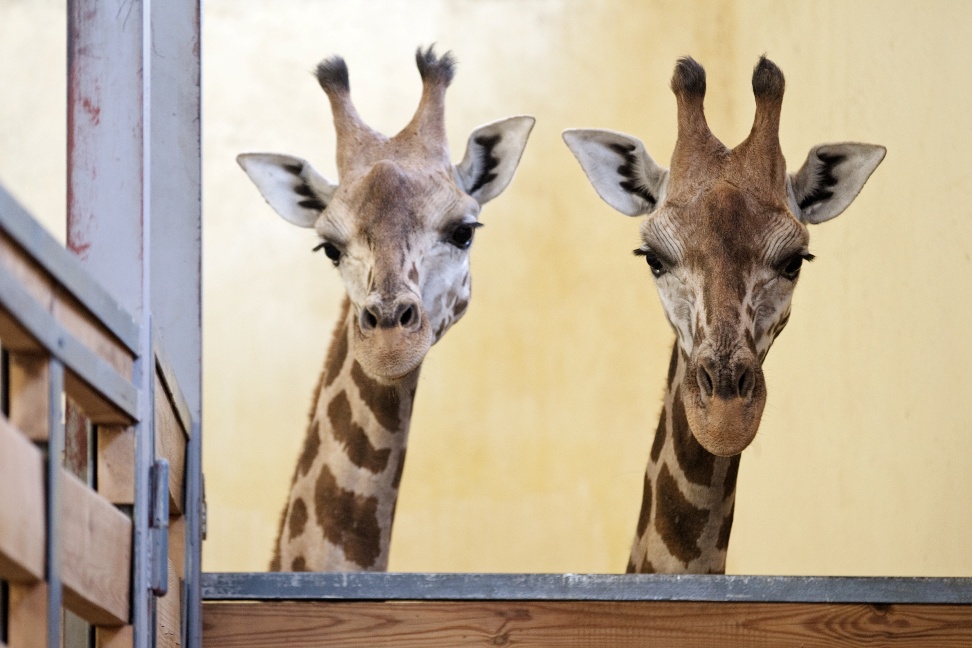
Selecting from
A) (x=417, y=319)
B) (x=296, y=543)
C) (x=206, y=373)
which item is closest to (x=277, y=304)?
(x=206, y=373)

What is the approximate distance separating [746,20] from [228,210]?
100 inches

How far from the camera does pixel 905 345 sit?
486 cm

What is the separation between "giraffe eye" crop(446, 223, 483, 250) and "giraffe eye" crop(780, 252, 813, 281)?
0.91 metres

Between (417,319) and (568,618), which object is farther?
(417,319)

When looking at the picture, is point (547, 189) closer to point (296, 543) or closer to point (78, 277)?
point (296, 543)

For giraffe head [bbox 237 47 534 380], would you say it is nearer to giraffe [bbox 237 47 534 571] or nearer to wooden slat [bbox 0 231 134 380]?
giraffe [bbox 237 47 534 571]

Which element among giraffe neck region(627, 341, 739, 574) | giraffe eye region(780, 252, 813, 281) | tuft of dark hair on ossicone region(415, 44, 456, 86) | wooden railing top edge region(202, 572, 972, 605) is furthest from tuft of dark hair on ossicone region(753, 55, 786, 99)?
wooden railing top edge region(202, 572, 972, 605)

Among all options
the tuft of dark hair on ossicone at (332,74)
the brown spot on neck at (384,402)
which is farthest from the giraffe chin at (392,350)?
the tuft of dark hair on ossicone at (332,74)

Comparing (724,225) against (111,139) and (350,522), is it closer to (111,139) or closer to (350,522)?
(350,522)

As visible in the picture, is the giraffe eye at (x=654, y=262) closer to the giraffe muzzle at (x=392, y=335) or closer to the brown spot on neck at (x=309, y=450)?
the giraffe muzzle at (x=392, y=335)

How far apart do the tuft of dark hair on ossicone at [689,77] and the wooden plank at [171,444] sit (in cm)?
181

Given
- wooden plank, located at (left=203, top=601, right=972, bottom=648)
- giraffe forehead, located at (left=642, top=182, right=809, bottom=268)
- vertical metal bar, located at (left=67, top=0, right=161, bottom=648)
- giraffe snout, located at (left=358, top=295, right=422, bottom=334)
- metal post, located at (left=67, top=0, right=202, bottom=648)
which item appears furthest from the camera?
giraffe snout, located at (left=358, top=295, right=422, bottom=334)

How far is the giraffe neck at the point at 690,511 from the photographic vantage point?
12.3ft

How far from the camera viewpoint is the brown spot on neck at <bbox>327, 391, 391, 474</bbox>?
13.5ft
